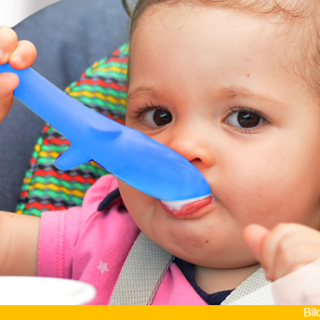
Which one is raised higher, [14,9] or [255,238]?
[255,238]

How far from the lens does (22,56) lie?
693 millimetres

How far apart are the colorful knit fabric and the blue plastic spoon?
1.18 ft

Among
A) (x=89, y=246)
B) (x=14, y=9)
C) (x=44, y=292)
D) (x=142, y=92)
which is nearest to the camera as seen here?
(x=44, y=292)

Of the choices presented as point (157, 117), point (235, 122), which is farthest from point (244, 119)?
point (157, 117)

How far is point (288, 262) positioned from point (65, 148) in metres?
0.65

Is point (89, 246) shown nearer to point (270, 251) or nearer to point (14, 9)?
point (270, 251)

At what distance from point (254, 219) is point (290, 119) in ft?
0.47

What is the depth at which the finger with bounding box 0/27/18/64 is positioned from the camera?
693mm

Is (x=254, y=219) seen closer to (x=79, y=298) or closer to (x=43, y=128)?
(x=79, y=298)

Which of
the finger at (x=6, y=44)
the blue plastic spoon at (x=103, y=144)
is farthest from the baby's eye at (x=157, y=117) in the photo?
the finger at (x=6, y=44)

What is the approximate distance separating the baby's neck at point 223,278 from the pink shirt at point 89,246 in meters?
0.05

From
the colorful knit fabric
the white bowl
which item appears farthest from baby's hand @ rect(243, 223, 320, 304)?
the colorful knit fabric

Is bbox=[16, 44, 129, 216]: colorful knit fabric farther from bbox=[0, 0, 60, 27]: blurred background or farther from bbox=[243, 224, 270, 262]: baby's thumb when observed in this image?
bbox=[243, 224, 270, 262]: baby's thumb

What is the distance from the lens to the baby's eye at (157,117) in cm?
80
